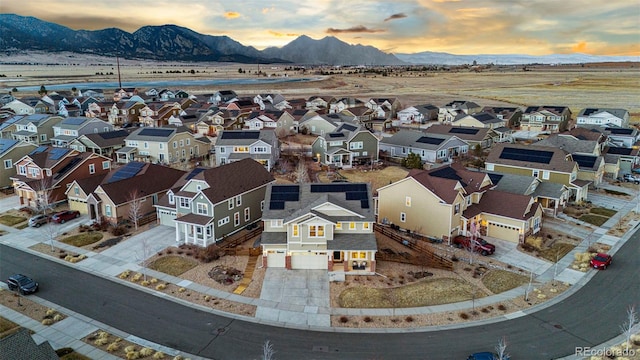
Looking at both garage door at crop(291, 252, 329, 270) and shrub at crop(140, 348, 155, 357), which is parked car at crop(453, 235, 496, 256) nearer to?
garage door at crop(291, 252, 329, 270)

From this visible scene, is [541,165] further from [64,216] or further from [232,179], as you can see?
[64,216]

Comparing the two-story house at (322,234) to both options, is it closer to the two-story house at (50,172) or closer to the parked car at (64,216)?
the parked car at (64,216)

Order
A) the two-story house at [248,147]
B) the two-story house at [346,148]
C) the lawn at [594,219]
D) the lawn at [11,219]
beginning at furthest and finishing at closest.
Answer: the two-story house at [346,148], the two-story house at [248,147], the lawn at [594,219], the lawn at [11,219]

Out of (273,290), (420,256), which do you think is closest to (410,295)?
(420,256)

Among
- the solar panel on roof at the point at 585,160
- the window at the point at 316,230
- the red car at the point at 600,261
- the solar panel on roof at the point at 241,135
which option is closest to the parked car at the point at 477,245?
the red car at the point at 600,261

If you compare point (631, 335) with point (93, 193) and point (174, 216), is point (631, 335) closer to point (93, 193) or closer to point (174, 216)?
point (174, 216)
